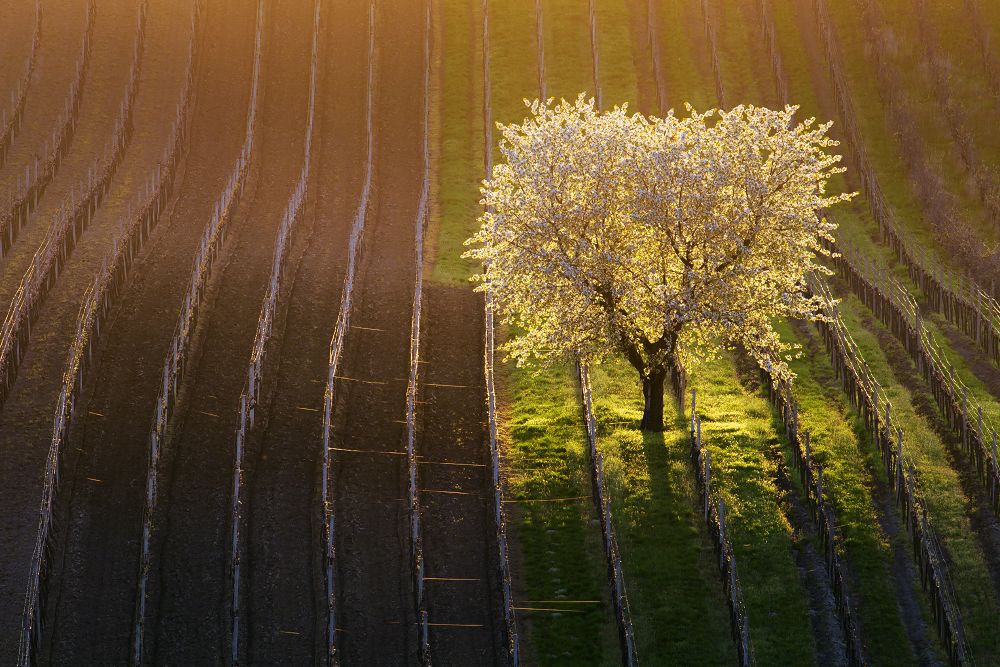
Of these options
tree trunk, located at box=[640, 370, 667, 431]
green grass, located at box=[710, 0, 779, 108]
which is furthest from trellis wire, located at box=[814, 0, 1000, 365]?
tree trunk, located at box=[640, 370, 667, 431]

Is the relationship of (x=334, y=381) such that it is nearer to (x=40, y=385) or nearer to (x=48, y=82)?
(x=40, y=385)

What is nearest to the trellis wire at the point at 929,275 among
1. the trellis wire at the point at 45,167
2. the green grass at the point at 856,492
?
the green grass at the point at 856,492

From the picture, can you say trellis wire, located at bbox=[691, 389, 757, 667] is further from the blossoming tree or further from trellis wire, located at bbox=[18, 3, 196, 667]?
trellis wire, located at bbox=[18, 3, 196, 667]

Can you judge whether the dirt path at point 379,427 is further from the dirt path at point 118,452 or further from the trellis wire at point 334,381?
the dirt path at point 118,452

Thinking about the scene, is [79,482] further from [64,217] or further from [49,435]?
[64,217]

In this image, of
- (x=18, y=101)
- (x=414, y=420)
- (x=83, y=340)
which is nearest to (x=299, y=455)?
(x=414, y=420)

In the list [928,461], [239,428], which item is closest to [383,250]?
[239,428]

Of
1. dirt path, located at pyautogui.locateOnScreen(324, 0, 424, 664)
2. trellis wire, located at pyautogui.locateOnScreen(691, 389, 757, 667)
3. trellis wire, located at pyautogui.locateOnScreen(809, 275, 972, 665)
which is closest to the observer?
trellis wire, located at pyautogui.locateOnScreen(691, 389, 757, 667)
